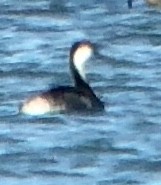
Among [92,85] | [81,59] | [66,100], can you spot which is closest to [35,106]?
Answer: [66,100]

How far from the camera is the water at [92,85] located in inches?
599

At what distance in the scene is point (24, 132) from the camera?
16.3m

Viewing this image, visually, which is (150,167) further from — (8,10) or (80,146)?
(8,10)

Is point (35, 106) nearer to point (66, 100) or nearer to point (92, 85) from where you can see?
point (66, 100)

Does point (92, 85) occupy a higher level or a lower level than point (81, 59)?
lower

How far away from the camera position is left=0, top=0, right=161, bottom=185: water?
15219 millimetres

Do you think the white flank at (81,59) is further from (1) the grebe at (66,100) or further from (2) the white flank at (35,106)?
(2) the white flank at (35,106)

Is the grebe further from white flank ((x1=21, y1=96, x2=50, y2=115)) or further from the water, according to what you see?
the water

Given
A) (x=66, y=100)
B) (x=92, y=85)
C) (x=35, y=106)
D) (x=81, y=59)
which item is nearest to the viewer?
(x=35, y=106)

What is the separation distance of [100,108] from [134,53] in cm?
307

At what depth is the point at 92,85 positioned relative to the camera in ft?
60.4

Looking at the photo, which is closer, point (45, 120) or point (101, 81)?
point (45, 120)

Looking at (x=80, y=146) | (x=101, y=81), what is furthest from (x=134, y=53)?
(x=80, y=146)

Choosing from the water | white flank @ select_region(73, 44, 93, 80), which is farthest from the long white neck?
the water
